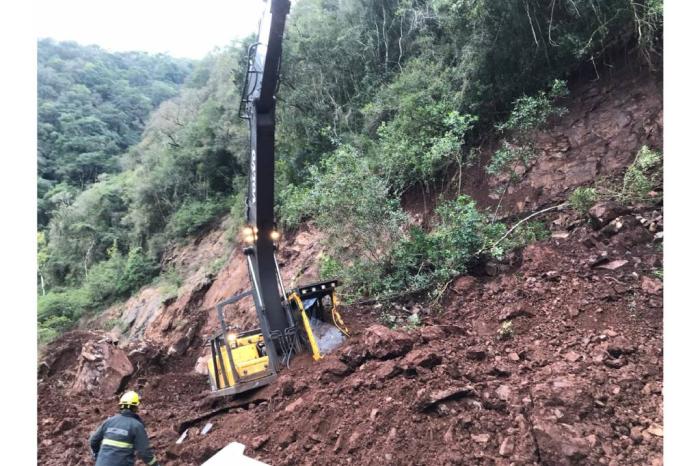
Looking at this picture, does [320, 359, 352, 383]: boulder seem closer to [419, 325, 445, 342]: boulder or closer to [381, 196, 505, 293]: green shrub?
[419, 325, 445, 342]: boulder

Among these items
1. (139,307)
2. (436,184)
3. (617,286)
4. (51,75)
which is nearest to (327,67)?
(436,184)

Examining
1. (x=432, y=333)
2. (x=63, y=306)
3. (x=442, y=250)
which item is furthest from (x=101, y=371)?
(x=63, y=306)

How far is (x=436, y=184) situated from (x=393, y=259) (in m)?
2.68

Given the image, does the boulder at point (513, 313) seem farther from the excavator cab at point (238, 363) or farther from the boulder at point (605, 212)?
the excavator cab at point (238, 363)

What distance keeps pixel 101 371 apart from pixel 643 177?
30.8 ft

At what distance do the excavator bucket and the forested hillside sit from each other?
1.43 m

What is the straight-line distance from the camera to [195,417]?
5621mm

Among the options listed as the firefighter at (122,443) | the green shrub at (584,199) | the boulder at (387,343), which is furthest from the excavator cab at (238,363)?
the green shrub at (584,199)

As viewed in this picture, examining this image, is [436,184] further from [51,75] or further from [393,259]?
[51,75]

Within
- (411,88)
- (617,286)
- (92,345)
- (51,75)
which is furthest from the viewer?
(51,75)

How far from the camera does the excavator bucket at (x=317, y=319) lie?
5792mm

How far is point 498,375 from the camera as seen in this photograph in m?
4.28

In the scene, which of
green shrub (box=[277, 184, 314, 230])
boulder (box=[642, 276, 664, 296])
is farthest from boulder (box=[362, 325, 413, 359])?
green shrub (box=[277, 184, 314, 230])

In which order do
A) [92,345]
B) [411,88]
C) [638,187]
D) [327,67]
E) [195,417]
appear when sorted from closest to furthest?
Answer: [195,417] → [638,187] → [92,345] → [411,88] → [327,67]
